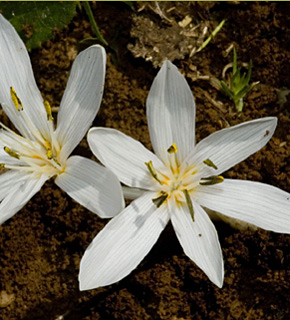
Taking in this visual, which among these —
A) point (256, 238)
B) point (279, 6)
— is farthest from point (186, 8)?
point (256, 238)

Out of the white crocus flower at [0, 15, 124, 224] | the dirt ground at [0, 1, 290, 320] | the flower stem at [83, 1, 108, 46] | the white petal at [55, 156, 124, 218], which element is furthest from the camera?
the flower stem at [83, 1, 108, 46]

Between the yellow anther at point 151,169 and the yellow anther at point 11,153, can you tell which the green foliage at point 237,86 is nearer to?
the yellow anther at point 151,169

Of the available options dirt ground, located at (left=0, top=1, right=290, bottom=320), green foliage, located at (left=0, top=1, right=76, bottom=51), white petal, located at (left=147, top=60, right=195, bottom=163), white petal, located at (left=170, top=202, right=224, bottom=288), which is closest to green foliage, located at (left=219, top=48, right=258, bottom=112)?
dirt ground, located at (left=0, top=1, right=290, bottom=320)

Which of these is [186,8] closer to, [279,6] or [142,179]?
[279,6]

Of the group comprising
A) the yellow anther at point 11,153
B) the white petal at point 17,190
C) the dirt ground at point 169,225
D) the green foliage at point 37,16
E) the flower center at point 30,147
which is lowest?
the dirt ground at point 169,225

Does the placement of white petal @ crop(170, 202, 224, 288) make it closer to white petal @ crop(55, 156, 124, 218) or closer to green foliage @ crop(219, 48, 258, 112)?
white petal @ crop(55, 156, 124, 218)

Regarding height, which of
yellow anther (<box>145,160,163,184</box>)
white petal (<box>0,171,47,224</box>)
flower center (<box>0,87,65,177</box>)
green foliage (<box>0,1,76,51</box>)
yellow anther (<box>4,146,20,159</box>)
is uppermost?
green foliage (<box>0,1,76,51</box>)

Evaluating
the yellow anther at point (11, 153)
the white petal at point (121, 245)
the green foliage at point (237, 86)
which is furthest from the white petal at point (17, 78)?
the green foliage at point (237, 86)
